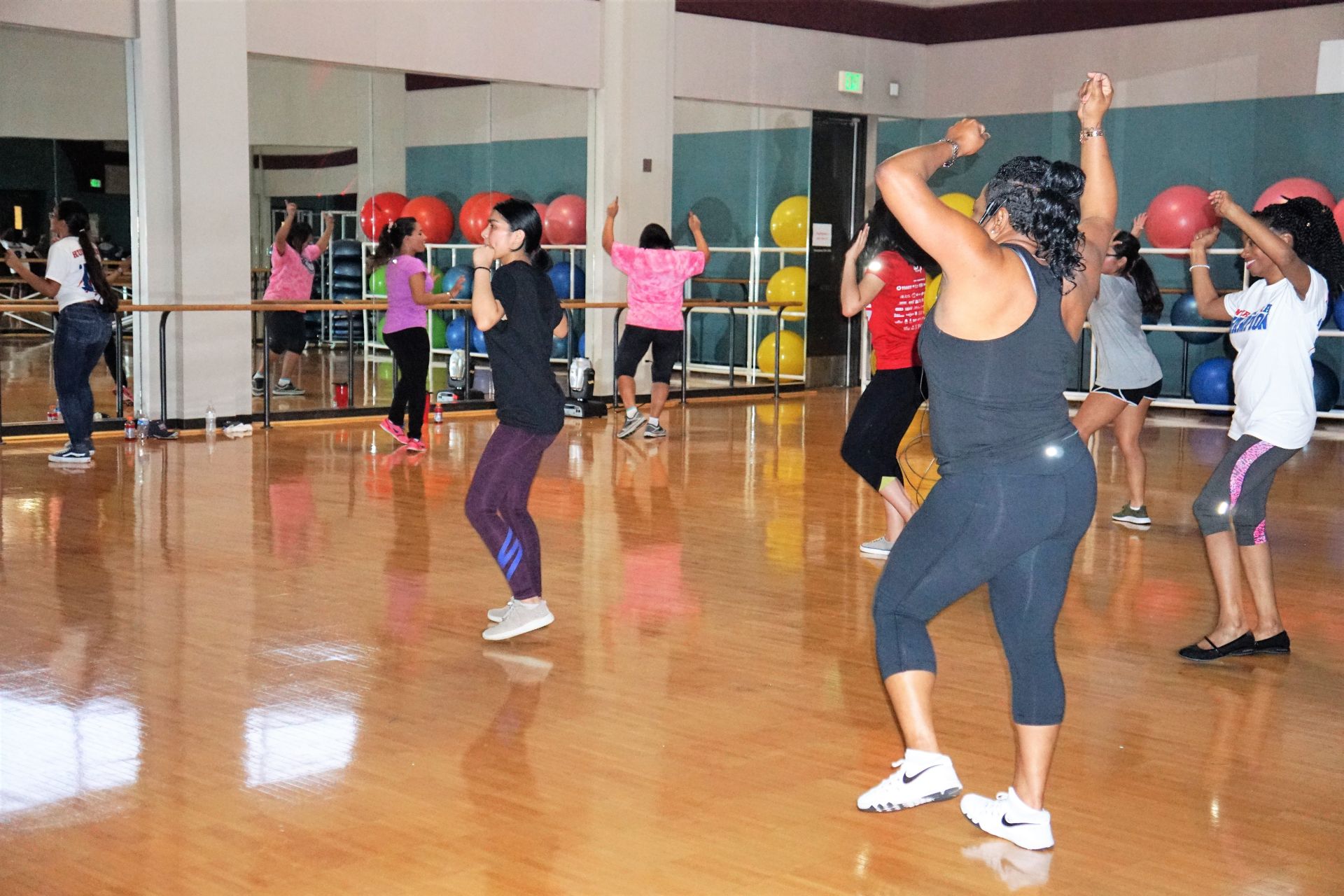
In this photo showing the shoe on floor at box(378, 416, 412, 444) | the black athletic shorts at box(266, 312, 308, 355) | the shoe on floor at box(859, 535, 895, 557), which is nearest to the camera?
the shoe on floor at box(859, 535, 895, 557)

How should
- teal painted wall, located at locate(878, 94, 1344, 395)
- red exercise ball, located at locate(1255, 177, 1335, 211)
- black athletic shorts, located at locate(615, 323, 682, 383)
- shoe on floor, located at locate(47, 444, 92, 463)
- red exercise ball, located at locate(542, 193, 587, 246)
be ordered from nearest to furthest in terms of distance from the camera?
1. shoe on floor, located at locate(47, 444, 92, 463)
2. black athletic shorts, located at locate(615, 323, 682, 383)
3. red exercise ball, located at locate(1255, 177, 1335, 211)
4. teal painted wall, located at locate(878, 94, 1344, 395)
5. red exercise ball, located at locate(542, 193, 587, 246)

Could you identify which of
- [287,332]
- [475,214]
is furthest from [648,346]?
[287,332]

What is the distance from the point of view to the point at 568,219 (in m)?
13.5

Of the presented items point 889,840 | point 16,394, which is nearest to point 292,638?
point 889,840

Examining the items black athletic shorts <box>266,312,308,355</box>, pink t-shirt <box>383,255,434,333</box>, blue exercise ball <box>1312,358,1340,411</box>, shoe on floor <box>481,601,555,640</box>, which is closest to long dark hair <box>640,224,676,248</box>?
pink t-shirt <box>383,255,434,333</box>

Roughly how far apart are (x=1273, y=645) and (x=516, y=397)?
8.91 ft

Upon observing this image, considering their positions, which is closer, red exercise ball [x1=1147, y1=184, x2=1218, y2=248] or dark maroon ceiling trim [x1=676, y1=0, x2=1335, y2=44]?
red exercise ball [x1=1147, y1=184, x2=1218, y2=248]

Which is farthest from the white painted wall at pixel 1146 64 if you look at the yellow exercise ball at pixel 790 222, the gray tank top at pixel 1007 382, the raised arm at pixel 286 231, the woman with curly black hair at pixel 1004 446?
the gray tank top at pixel 1007 382

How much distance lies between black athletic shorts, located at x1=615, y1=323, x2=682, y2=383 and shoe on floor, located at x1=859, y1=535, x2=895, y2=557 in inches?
169

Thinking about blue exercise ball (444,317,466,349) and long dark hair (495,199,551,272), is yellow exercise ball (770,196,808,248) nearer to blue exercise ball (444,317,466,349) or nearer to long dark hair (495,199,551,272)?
blue exercise ball (444,317,466,349)

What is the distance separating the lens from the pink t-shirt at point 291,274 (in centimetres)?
1137

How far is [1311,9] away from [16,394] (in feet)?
36.7

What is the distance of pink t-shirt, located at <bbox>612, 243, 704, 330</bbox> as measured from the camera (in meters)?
10.6

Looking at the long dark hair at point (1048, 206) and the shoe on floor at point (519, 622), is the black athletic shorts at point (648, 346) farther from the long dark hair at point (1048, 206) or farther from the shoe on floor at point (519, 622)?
the long dark hair at point (1048, 206)
